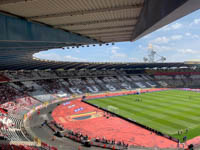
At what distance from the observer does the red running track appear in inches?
820

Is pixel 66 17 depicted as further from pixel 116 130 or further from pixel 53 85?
pixel 53 85

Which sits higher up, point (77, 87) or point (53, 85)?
point (53, 85)

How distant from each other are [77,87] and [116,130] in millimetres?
39880

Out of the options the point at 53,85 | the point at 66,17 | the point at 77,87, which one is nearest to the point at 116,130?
Answer: the point at 66,17

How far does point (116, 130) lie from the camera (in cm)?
2509

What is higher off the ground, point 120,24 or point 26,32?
point 120,24

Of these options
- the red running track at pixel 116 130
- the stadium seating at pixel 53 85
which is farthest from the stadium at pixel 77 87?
the stadium seating at pixel 53 85

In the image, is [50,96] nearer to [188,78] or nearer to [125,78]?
[125,78]

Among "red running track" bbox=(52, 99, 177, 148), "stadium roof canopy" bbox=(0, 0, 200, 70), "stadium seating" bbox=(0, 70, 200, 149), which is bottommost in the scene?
"red running track" bbox=(52, 99, 177, 148)

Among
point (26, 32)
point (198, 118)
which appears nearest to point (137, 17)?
point (26, 32)

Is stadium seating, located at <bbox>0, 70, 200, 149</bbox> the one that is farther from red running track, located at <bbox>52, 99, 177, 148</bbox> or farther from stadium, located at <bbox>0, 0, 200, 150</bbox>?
red running track, located at <bbox>52, 99, 177, 148</bbox>

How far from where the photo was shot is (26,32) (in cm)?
850

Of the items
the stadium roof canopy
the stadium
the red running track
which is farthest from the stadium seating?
the stadium roof canopy

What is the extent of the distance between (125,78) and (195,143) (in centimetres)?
6105
